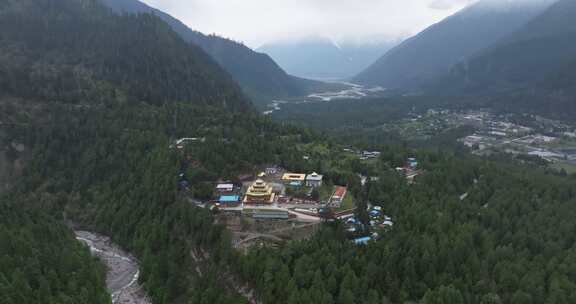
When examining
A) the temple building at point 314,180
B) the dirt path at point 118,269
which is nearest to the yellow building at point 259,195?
the temple building at point 314,180

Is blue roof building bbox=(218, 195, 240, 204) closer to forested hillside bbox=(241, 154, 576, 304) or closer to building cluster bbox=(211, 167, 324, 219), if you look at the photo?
building cluster bbox=(211, 167, 324, 219)

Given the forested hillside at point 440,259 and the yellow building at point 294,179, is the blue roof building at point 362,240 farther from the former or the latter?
the yellow building at point 294,179

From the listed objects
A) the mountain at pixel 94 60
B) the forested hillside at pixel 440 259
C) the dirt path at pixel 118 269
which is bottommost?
the dirt path at pixel 118 269

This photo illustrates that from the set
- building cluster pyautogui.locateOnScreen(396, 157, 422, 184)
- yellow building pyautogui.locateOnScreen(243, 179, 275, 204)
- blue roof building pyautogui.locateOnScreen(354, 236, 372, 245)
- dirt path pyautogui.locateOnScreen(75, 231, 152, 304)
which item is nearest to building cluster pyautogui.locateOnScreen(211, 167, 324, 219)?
yellow building pyautogui.locateOnScreen(243, 179, 275, 204)

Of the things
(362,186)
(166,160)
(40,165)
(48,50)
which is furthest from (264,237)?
(48,50)

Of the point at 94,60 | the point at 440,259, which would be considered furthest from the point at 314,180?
the point at 94,60

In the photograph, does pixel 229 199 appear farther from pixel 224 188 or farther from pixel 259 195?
pixel 259 195
